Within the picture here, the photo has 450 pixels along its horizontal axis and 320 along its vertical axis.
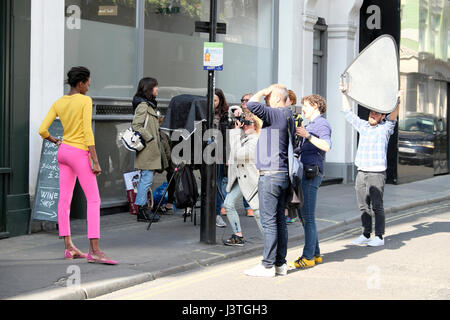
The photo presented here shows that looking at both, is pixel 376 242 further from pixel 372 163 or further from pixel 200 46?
pixel 200 46

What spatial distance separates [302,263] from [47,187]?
11.0 feet

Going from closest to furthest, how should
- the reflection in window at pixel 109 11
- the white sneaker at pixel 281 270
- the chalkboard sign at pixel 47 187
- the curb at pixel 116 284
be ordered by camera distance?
1. the curb at pixel 116 284
2. the white sneaker at pixel 281 270
3. the chalkboard sign at pixel 47 187
4. the reflection in window at pixel 109 11

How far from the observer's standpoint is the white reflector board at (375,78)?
874cm

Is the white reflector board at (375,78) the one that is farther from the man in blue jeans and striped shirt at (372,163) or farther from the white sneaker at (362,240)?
the white sneaker at (362,240)

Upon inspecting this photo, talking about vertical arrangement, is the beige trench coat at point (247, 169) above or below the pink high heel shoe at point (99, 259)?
above

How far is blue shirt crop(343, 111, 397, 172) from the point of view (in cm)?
877

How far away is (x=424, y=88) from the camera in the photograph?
17469 millimetres

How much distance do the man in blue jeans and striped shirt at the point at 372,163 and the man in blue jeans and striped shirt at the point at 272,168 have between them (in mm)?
2181

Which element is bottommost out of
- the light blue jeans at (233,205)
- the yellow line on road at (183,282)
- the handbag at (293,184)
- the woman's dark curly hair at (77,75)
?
the yellow line on road at (183,282)

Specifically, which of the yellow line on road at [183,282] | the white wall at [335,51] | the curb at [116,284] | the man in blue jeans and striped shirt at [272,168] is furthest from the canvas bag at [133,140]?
the white wall at [335,51]

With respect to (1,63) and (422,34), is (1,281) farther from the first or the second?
(422,34)

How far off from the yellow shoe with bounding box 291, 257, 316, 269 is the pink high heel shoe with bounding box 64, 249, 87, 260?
2.24 meters

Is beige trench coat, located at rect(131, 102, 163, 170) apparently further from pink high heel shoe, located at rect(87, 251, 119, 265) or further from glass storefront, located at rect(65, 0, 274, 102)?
pink high heel shoe, located at rect(87, 251, 119, 265)

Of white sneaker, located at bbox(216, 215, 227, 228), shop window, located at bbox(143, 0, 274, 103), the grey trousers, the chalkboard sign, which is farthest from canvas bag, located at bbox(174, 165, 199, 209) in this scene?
shop window, located at bbox(143, 0, 274, 103)
